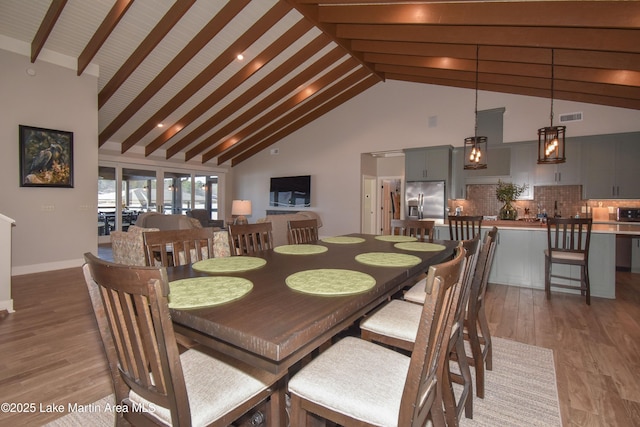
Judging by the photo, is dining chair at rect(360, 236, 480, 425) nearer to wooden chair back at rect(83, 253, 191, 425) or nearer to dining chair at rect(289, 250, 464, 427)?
dining chair at rect(289, 250, 464, 427)

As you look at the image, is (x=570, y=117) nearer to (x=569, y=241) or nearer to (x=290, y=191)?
(x=569, y=241)

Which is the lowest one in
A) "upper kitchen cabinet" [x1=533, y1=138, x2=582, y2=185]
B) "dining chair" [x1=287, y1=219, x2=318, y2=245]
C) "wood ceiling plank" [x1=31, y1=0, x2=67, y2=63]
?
"dining chair" [x1=287, y1=219, x2=318, y2=245]

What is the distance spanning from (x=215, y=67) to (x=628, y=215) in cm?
726

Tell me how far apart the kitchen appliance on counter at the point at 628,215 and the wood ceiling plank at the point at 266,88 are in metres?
5.48

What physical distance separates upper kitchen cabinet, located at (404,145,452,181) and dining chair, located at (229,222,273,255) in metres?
4.72

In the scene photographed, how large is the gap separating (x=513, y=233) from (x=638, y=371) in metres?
2.20

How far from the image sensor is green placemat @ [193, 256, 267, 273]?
63.0 inches

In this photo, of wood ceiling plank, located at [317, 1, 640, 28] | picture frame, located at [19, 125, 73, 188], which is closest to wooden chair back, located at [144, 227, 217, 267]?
wood ceiling plank, located at [317, 1, 640, 28]

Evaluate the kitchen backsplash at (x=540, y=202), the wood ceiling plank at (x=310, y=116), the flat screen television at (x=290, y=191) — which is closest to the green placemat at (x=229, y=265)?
the kitchen backsplash at (x=540, y=202)

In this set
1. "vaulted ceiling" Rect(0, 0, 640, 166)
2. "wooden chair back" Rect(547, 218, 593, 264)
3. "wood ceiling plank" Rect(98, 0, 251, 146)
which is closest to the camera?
"vaulted ceiling" Rect(0, 0, 640, 166)

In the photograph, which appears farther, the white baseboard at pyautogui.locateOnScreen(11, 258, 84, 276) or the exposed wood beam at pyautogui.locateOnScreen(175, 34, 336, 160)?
the exposed wood beam at pyautogui.locateOnScreen(175, 34, 336, 160)

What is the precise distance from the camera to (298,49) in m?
5.52

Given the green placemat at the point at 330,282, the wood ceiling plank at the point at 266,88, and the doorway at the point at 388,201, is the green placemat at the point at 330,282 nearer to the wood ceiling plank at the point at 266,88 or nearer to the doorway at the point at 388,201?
the wood ceiling plank at the point at 266,88

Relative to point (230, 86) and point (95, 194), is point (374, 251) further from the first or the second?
point (95, 194)
